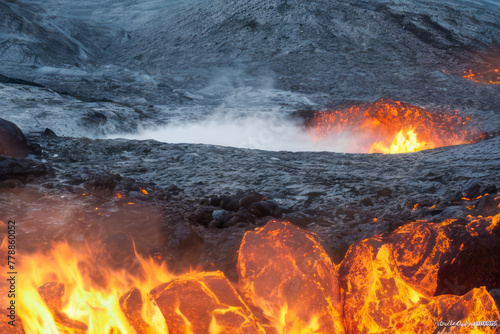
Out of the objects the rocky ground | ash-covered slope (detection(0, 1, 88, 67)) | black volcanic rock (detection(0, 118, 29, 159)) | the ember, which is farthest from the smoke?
ash-covered slope (detection(0, 1, 88, 67))

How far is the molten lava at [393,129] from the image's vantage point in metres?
8.33

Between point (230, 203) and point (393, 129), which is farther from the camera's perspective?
point (393, 129)

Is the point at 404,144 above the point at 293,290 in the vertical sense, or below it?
below

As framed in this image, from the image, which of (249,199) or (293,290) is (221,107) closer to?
(249,199)

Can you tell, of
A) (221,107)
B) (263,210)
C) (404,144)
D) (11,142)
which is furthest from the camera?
(221,107)

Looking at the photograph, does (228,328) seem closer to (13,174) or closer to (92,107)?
(13,174)

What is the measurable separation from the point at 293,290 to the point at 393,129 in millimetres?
7169

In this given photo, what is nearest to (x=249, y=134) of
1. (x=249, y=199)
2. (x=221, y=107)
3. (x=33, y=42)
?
(x=221, y=107)

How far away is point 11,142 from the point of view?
5.60 m

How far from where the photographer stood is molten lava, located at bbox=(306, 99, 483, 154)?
833 centimetres

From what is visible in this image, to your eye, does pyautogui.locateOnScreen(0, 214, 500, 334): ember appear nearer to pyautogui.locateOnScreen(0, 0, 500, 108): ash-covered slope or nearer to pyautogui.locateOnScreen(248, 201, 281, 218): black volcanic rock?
pyautogui.locateOnScreen(248, 201, 281, 218): black volcanic rock

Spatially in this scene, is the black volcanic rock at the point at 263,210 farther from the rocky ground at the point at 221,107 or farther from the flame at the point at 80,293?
the flame at the point at 80,293

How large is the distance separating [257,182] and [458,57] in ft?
47.1

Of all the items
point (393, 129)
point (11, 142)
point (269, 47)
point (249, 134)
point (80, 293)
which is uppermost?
point (269, 47)
